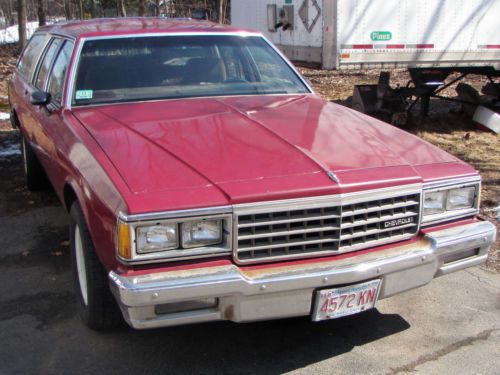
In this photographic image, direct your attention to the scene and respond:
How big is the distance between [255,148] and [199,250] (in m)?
0.76

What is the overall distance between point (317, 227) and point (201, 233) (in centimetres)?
56

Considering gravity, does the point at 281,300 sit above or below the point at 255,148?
below

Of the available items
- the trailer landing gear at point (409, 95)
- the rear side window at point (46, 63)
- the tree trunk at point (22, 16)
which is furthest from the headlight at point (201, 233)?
the tree trunk at point (22, 16)

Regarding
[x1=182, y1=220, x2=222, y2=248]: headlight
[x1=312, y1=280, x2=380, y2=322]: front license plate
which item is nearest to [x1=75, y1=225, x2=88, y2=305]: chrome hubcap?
[x1=182, y1=220, x2=222, y2=248]: headlight

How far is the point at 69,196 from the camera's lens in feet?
12.1

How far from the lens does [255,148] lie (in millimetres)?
3209

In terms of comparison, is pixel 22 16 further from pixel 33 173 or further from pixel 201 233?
pixel 201 233

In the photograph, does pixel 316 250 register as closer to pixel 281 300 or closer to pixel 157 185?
pixel 281 300

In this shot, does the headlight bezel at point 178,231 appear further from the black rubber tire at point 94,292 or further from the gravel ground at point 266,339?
the gravel ground at point 266,339

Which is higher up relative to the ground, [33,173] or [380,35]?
[380,35]

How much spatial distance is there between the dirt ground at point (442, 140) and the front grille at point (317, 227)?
72.2 inches

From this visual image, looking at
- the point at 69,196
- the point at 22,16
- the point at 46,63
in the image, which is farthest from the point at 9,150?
the point at 22,16

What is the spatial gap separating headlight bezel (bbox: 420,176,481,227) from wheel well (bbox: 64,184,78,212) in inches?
79.9

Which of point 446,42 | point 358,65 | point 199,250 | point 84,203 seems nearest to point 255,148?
point 199,250
